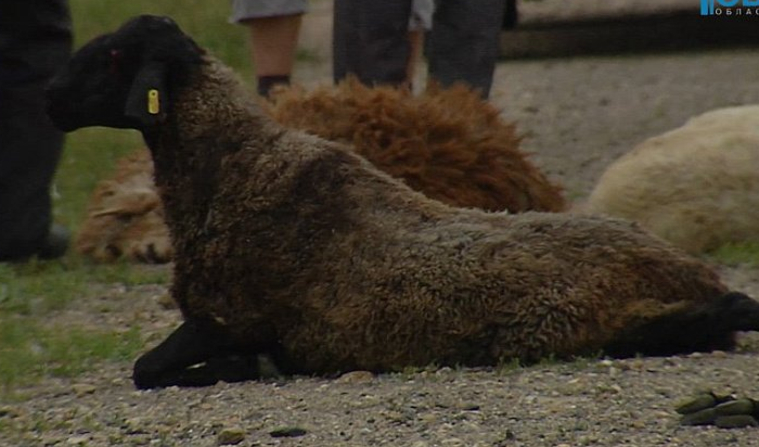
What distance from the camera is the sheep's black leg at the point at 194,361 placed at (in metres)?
5.04

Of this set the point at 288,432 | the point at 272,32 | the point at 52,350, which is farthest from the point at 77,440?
the point at 272,32

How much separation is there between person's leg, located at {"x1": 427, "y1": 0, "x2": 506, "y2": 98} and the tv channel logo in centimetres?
538

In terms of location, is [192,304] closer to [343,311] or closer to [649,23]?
[343,311]

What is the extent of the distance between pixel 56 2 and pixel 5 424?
266cm

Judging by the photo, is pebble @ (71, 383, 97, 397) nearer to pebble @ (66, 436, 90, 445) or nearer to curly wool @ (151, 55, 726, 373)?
curly wool @ (151, 55, 726, 373)

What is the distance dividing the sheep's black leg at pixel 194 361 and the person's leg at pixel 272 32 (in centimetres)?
294

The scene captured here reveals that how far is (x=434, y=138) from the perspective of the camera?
654 centimetres

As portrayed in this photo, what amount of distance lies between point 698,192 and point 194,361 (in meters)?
2.61

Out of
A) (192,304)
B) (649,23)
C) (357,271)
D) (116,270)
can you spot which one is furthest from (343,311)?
(649,23)

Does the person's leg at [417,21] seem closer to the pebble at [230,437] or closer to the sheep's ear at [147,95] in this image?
the sheep's ear at [147,95]

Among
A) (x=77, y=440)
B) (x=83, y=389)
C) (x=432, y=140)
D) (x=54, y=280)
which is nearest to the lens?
(x=77, y=440)

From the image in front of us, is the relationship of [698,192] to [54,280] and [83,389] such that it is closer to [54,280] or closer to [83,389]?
[54,280]

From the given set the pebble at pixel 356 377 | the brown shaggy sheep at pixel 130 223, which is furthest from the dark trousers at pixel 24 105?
the pebble at pixel 356 377

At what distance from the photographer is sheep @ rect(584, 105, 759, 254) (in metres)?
6.95
